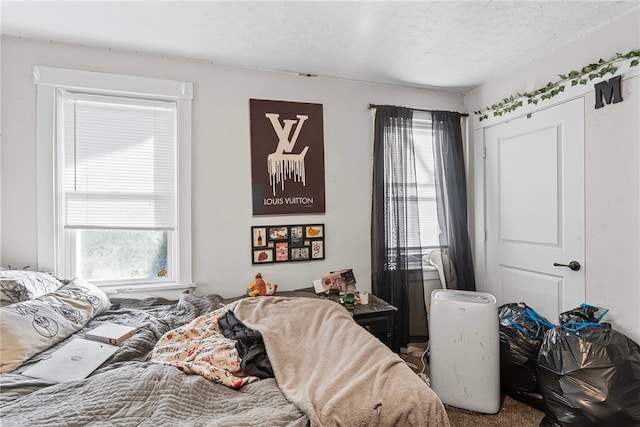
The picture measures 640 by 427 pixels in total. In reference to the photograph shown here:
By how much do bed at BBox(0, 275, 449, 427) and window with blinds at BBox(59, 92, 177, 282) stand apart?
57 cm

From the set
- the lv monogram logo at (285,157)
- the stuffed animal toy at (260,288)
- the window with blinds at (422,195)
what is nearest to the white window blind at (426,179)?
the window with blinds at (422,195)

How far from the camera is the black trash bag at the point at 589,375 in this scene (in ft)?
5.25

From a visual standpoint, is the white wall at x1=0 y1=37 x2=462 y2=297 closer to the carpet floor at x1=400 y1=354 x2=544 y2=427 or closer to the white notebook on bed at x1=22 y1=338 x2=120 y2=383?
the white notebook on bed at x1=22 y1=338 x2=120 y2=383

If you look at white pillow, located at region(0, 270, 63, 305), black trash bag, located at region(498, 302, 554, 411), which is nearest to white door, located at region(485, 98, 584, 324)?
black trash bag, located at region(498, 302, 554, 411)

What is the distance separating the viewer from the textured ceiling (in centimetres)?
185

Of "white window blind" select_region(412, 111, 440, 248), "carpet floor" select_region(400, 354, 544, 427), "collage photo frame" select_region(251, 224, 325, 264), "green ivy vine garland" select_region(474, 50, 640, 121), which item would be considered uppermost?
"green ivy vine garland" select_region(474, 50, 640, 121)

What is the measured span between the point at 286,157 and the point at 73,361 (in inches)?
72.6

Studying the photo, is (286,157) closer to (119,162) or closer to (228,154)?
(228,154)

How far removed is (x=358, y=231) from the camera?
290 cm

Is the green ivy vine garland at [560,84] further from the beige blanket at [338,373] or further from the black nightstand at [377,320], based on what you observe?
the beige blanket at [338,373]

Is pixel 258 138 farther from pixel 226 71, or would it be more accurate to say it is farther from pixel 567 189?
pixel 567 189

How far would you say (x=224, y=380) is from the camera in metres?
1.29

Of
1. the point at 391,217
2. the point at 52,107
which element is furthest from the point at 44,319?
the point at 391,217

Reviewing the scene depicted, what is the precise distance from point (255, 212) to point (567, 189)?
2.24m
